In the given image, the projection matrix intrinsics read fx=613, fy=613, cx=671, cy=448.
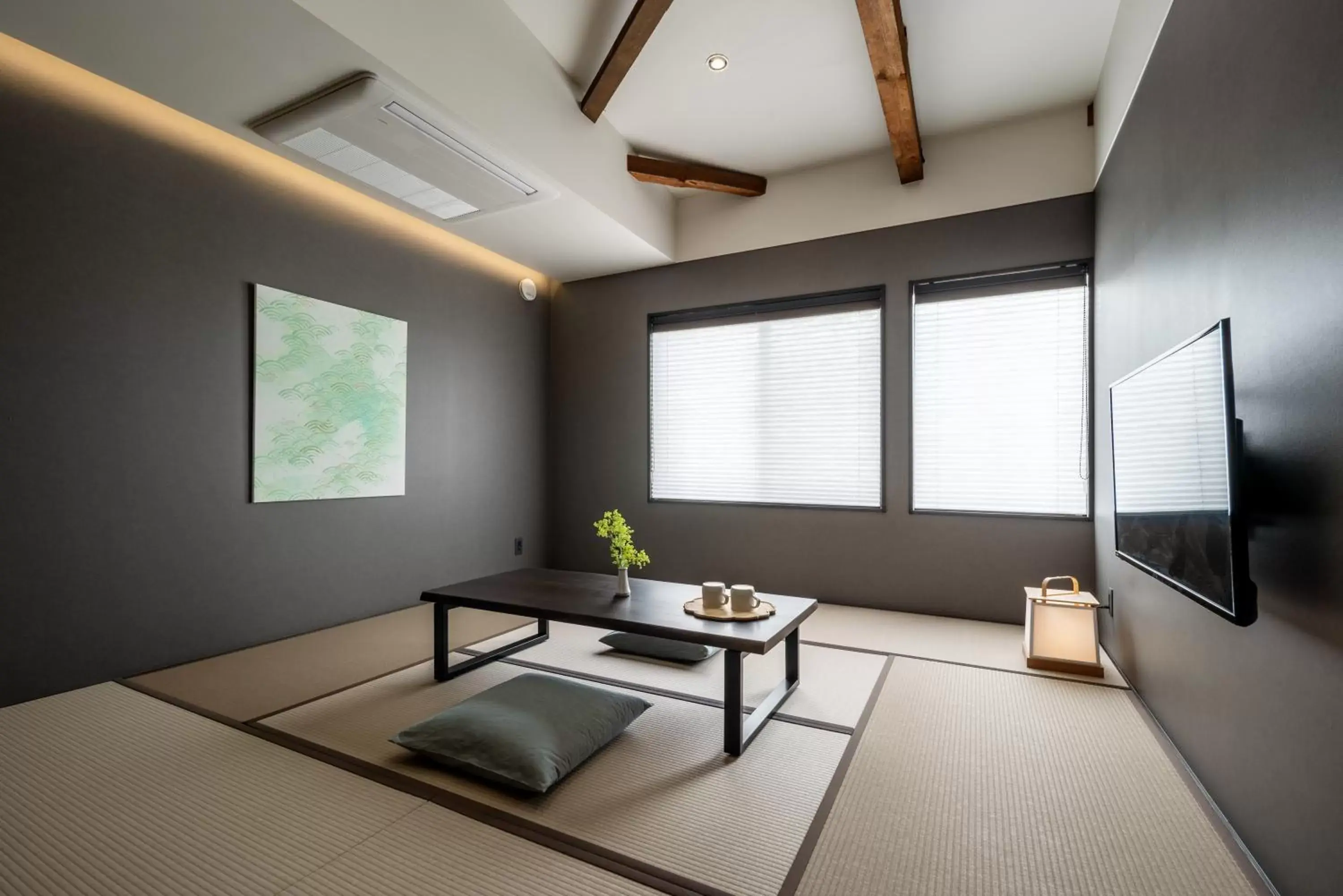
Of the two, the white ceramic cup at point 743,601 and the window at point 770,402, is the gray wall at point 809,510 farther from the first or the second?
the white ceramic cup at point 743,601

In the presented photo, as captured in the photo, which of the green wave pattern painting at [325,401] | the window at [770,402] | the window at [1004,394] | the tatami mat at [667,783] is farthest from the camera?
the window at [770,402]

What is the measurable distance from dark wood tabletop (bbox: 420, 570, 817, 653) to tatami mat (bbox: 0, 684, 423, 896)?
793 mm

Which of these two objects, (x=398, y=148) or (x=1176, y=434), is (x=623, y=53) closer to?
(x=398, y=148)

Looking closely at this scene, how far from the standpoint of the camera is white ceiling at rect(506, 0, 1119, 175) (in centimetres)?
288

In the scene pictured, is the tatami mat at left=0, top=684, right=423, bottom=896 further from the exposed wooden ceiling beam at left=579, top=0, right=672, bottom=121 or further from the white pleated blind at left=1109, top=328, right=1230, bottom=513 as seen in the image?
the exposed wooden ceiling beam at left=579, top=0, right=672, bottom=121

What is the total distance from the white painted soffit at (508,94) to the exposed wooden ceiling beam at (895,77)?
1572 millimetres

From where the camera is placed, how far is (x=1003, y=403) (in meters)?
3.74

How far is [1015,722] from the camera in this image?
230cm

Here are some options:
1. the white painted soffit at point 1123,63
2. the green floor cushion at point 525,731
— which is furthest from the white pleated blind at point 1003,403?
the green floor cushion at point 525,731

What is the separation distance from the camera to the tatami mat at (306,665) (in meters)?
2.50

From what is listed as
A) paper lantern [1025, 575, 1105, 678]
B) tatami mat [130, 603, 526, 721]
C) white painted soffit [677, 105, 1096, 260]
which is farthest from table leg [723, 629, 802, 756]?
white painted soffit [677, 105, 1096, 260]

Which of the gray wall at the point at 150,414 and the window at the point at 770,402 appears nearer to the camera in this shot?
the gray wall at the point at 150,414

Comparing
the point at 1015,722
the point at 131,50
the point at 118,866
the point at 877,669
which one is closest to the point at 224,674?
the point at 118,866

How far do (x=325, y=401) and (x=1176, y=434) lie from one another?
3831 millimetres
